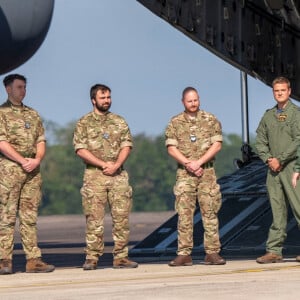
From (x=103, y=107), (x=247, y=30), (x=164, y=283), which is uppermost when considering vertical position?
(x=247, y=30)

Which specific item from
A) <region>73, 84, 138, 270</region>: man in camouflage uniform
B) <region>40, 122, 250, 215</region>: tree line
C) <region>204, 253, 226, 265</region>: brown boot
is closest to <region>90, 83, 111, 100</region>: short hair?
<region>73, 84, 138, 270</region>: man in camouflage uniform

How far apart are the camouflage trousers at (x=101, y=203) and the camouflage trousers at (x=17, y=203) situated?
536mm

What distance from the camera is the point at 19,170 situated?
1330 cm

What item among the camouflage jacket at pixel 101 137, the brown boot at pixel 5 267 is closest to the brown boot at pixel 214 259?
the camouflage jacket at pixel 101 137

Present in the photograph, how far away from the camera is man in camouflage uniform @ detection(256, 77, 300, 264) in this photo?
13945mm

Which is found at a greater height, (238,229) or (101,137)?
(101,137)

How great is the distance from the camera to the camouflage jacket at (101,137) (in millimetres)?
13578

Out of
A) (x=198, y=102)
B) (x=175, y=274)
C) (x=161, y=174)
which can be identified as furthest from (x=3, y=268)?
(x=161, y=174)

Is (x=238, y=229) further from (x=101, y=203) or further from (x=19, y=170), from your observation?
(x=19, y=170)

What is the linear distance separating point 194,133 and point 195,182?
53cm

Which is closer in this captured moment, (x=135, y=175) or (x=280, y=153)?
(x=280, y=153)

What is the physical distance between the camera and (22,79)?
13227 millimetres

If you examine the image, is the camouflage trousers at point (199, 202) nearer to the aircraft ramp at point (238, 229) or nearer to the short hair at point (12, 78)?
the short hair at point (12, 78)

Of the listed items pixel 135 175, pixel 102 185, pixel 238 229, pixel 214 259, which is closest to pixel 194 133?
pixel 102 185
